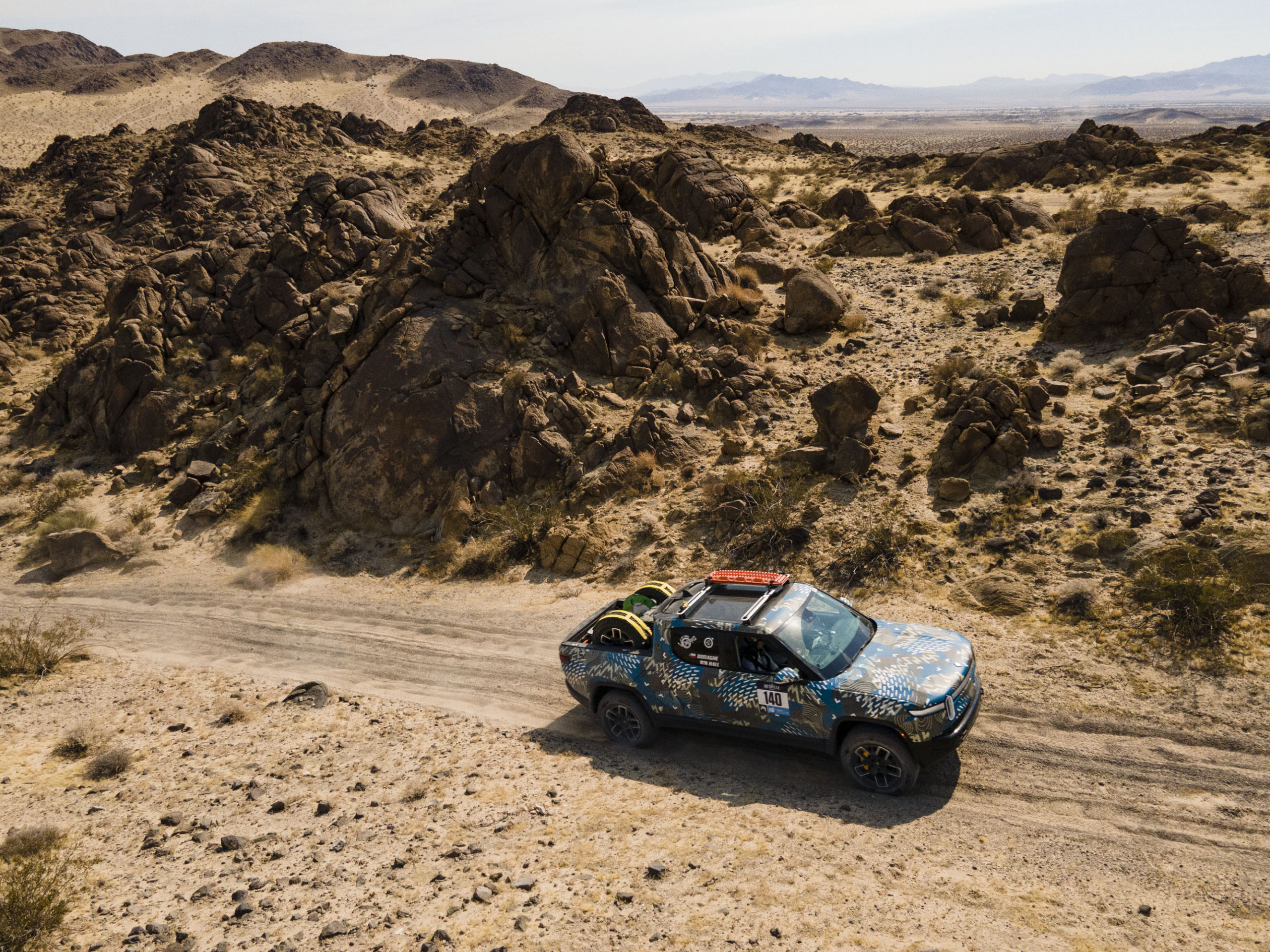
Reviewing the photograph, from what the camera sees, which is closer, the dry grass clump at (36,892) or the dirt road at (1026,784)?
the dirt road at (1026,784)

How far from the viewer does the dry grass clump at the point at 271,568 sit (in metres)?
18.4

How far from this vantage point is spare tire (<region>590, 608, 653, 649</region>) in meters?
10.1

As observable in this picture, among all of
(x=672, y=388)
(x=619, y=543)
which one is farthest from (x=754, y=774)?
(x=672, y=388)

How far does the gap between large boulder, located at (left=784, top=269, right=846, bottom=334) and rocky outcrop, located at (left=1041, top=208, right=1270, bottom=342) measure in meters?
5.78

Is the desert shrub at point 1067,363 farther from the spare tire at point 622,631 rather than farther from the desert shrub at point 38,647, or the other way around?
the desert shrub at point 38,647

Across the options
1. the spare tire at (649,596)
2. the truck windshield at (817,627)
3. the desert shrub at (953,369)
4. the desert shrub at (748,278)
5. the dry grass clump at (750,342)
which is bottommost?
the spare tire at (649,596)

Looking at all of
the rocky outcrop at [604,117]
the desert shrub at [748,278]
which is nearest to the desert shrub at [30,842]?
the desert shrub at [748,278]

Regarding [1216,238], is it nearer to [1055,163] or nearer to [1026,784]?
[1055,163]

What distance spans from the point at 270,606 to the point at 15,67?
141855 mm

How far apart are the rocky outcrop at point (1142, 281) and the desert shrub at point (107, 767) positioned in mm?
21859

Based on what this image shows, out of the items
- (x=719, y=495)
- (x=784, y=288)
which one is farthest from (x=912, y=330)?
(x=719, y=495)

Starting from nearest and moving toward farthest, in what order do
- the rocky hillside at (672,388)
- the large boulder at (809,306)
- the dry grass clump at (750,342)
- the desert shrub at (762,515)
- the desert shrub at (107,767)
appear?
the desert shrub at (107,767) < the rocky hillside at (672,388) < the desert shrub at (762,515) < the dry grass clump at (750,342) < the large boulder at (809,306)

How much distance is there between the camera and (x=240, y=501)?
2109 centimetres

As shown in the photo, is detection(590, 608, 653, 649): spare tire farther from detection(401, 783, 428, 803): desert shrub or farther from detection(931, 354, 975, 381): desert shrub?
detection(931, 354, 975, 381): desert shrub
